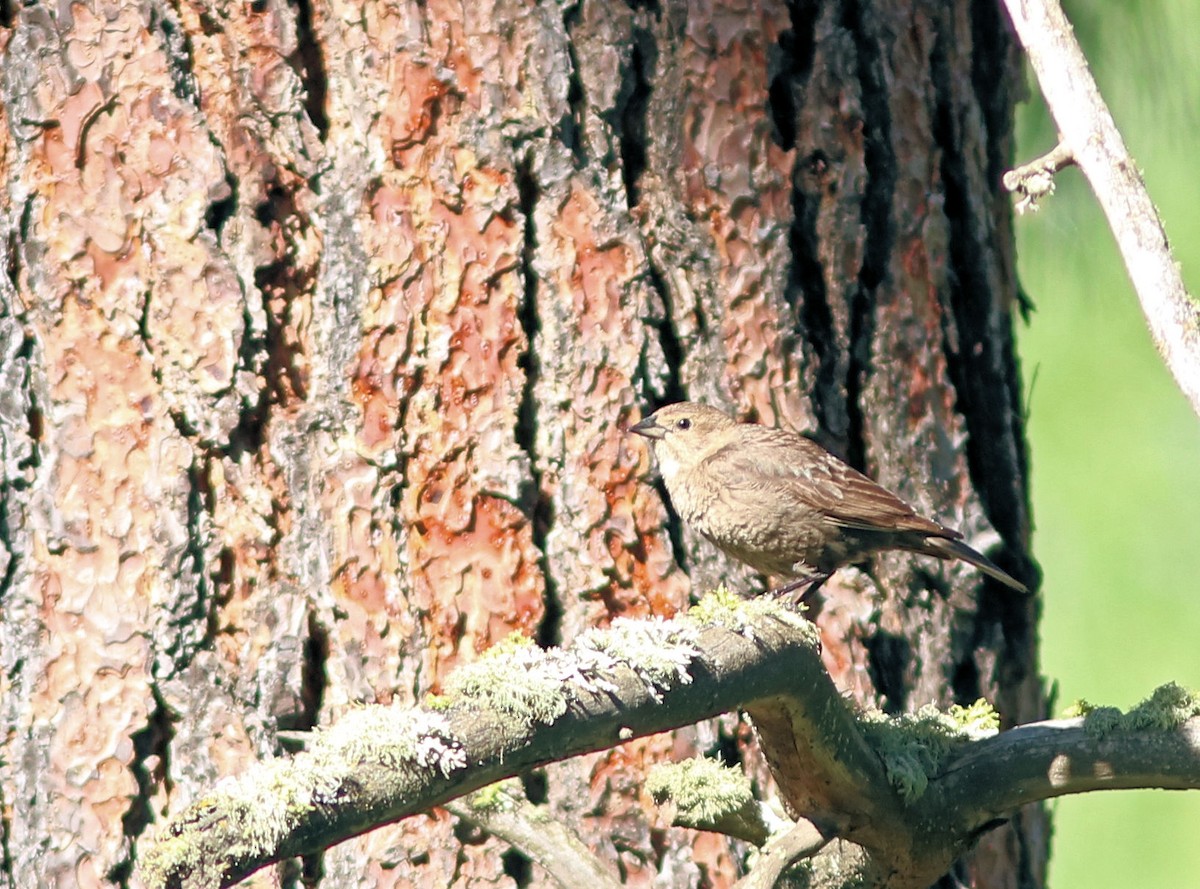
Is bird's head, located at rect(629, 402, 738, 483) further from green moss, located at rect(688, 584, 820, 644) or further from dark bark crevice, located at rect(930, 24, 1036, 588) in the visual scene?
green moss, located at rect(688, 584, 820, 644)

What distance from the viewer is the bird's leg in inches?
131

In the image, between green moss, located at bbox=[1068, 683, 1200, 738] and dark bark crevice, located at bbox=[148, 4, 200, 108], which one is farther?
dark bark crevice, located at bbox=[148, 4, 200, 108]

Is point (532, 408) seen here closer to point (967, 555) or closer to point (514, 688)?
point (967, 555)

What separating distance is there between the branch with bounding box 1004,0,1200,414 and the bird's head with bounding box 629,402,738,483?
3.72ft

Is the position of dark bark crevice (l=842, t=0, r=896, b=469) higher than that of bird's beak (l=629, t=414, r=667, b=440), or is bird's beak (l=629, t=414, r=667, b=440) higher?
dark bark crevice (l=842, t=0, r=896, b=469)

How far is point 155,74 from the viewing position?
309cm

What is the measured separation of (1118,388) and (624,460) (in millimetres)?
4904

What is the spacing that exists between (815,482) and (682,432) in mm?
492

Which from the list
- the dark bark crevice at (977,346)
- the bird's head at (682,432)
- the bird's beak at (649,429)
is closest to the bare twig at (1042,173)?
the bird's head at (682,432)

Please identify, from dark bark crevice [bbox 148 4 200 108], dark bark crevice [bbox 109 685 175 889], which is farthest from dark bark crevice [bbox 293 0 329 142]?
dark bark crevice [bbox 109 685 175 889]

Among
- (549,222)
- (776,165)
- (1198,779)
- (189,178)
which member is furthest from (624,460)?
(1198,779)

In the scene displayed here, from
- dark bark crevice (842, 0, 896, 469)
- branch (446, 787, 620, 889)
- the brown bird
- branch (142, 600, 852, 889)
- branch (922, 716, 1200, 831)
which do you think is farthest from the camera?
dark bark crevice (842, 0, 896, 469)

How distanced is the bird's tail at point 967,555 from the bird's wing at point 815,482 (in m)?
0.04

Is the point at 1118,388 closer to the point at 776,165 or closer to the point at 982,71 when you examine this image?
the point at 982,71
